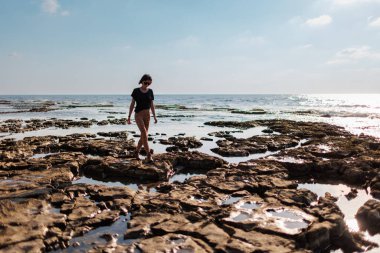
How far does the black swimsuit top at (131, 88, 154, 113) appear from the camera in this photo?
1214 centimetres

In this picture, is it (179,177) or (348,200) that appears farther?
(179,177)

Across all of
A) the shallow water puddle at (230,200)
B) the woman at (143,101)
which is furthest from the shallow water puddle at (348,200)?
the woman at (143,101)

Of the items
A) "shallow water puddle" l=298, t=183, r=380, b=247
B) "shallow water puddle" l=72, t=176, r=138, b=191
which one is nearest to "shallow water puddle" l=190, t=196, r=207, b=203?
"shallow water puddle" l=72, t=176, r=138, b=191

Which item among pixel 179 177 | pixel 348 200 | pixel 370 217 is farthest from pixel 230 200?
pixel 179 177

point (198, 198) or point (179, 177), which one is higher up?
point (198, 198)

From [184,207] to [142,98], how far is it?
17.9 ft

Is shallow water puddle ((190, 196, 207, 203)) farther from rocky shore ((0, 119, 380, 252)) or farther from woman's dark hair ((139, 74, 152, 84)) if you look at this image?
woman's dark hair ((139, 74, 152, 84))

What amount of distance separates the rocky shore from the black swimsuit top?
7.16 feet

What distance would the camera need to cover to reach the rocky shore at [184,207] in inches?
243

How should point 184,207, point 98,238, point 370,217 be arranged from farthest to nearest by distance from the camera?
1. point 184,207
2. point 370,217
3. point 98,238

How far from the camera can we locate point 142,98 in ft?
40.1

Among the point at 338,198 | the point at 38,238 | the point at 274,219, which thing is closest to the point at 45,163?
the point at 38,238

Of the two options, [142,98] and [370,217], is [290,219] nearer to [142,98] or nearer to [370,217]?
[370,217]

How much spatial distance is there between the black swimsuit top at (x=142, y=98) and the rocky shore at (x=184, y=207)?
218 centimetres
